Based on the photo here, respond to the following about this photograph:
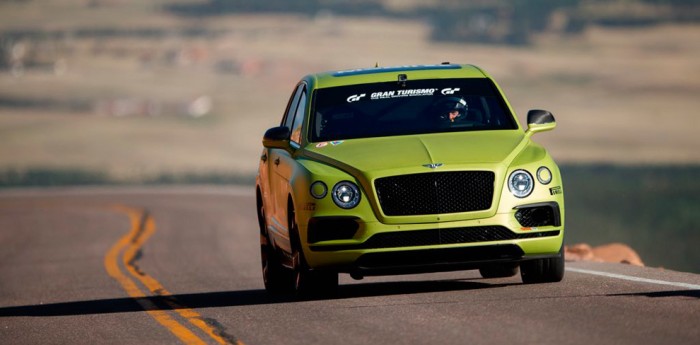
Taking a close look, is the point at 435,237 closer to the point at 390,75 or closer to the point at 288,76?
the point at 390,75

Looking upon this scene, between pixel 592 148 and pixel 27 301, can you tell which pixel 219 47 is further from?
pixel 27 301

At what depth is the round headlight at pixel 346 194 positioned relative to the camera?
1348cm

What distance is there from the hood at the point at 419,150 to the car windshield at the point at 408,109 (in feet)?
0.91

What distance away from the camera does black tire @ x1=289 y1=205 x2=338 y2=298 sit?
1389 cm

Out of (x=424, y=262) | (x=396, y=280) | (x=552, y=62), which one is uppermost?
(x=424, y=262)

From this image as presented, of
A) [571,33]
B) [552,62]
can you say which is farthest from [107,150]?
[571,33]

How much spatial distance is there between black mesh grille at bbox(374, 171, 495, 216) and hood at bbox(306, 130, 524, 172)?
0.33 ft

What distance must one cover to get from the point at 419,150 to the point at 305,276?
136 centimetres

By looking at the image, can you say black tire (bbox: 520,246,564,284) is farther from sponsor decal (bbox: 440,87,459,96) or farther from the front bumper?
sponsor decal (bbox: 440,87,459,96)

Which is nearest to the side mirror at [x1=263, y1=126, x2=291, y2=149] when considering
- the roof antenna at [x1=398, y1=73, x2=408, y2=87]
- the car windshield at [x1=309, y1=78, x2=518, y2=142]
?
the car windshield at [x1=309, y1=78, x2=518, y2=142]

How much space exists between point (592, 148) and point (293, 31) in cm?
6453

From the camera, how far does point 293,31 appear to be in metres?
175

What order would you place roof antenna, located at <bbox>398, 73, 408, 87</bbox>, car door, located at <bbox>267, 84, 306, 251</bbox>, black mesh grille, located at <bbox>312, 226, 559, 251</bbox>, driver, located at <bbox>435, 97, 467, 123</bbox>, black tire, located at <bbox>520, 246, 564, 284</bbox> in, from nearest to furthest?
black mesh grille, located at <bbox>312, 226, 559, 251</bbox>
black tire, located at <bbox>520, 246, 564, 284</bbox>
car door, located at <bbox>267, 84, 306, 251</bbox>
driver, located at <bbox>435, 97, 467, 123</bbox>
roof antenna, located at <bbox>398, 73, 408, 87</bbox>

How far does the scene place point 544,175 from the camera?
13664 millimetres
